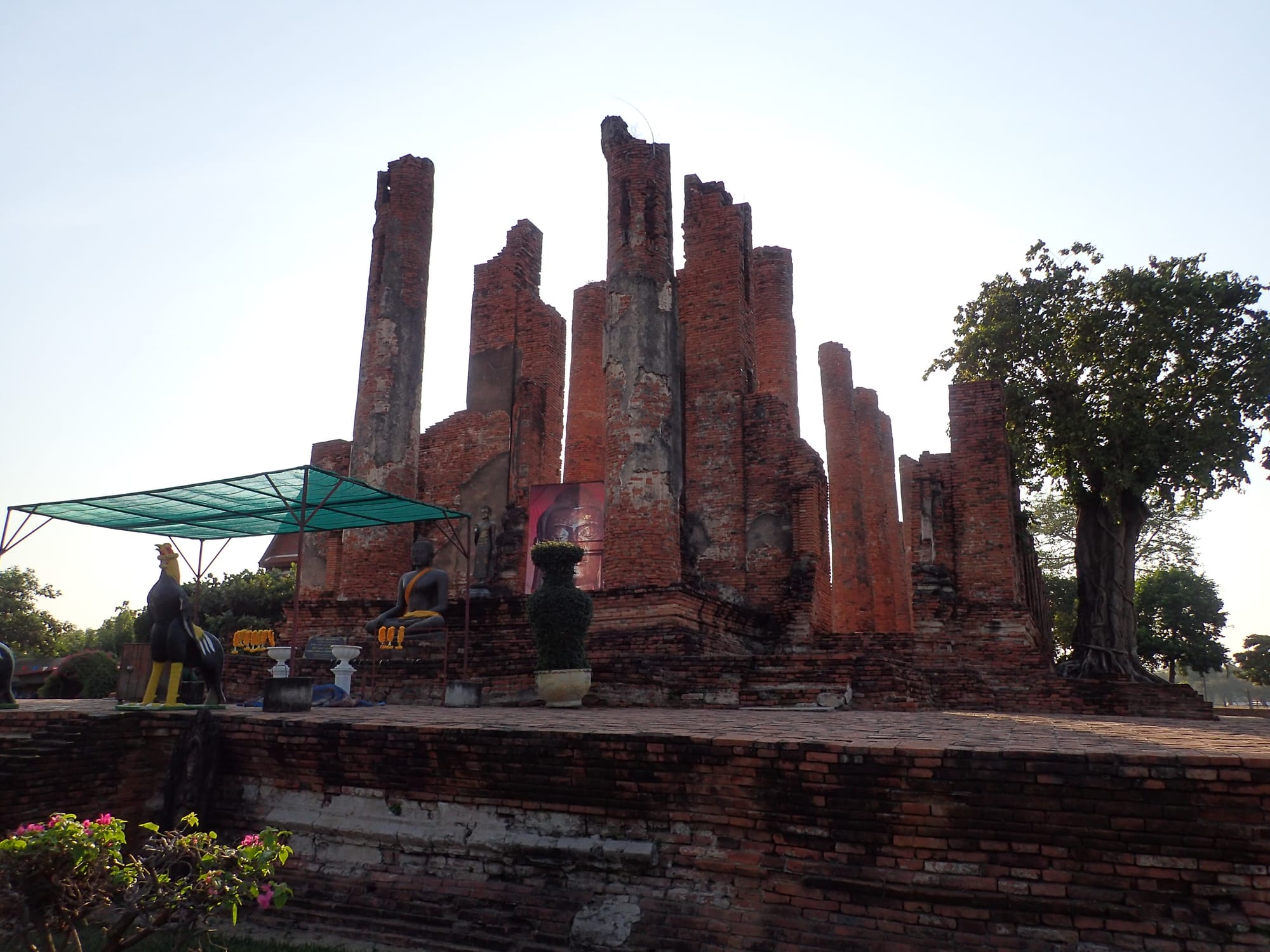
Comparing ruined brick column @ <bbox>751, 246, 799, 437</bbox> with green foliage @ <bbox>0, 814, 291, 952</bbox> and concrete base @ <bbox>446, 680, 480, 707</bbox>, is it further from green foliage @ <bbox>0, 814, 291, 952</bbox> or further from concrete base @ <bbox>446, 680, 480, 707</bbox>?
green foliage @ <bbox>0, 814, 291, 952</bbox>

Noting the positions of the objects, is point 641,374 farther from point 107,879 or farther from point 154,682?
point 107,879

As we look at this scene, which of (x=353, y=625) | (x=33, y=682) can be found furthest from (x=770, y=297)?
(x=33, y=682)

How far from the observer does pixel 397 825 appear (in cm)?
507

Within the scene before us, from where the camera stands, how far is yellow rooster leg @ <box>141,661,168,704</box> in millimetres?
6879

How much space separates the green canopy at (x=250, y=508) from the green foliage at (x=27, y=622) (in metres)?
23.5

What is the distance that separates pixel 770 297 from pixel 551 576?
12.6 metres

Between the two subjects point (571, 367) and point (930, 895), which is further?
point (571, 367)

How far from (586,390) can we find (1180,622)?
21101 mm

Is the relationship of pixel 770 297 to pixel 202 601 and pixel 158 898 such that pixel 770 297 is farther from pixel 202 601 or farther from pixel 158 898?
pixel 158 898

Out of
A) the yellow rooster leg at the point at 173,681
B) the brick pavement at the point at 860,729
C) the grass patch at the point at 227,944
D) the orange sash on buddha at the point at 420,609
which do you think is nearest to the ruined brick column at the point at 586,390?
the orange sash on buddha at the point at 420,609

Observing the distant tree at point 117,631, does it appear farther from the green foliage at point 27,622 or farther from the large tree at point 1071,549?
the large tree at point 1071,549

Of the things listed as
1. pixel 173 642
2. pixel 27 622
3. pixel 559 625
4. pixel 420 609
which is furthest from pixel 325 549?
pixel 27 622

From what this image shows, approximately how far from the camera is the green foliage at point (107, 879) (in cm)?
326

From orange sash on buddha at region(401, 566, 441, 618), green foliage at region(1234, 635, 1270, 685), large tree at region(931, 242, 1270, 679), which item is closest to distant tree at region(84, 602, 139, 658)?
orange sash on buddha at region(401, 566, 441, 618)
